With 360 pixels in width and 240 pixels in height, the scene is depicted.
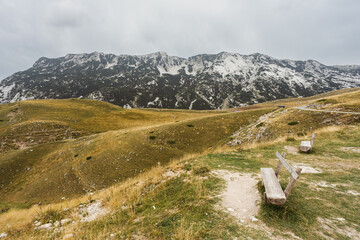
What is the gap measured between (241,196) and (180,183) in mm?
3612

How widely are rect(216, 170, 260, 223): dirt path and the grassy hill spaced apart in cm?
33

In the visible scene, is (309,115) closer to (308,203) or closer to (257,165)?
(257,165)

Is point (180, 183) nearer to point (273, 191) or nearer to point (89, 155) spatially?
point (273, 191)

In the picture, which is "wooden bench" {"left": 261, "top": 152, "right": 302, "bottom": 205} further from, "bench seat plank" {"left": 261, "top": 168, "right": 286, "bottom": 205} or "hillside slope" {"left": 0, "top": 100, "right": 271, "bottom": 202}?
"hillside slope" {"left": 0, "top": 100, "right": 271, "bottom": 202}

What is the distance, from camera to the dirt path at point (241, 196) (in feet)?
20.0

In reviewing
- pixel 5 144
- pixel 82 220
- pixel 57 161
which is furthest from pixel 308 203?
pixel 5 144

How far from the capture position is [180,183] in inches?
366

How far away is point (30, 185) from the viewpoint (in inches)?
1051

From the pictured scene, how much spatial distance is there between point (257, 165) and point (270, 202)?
628 centimetres

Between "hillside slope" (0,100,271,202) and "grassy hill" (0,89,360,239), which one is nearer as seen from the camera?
"grassy hill" (0,89,360,239)

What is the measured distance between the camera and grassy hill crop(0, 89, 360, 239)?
17.9 feet

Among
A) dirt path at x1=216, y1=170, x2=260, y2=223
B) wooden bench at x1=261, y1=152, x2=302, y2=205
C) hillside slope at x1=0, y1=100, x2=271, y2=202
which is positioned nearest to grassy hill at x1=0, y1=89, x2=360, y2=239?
hillside slope at x1=0, y1=100, x2=271, y2=202

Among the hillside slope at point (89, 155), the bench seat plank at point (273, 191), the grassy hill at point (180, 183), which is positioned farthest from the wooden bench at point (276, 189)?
the hillside slope at point (89, 155)

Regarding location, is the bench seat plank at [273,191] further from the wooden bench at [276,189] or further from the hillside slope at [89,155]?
the hillside slope at [89,155]
